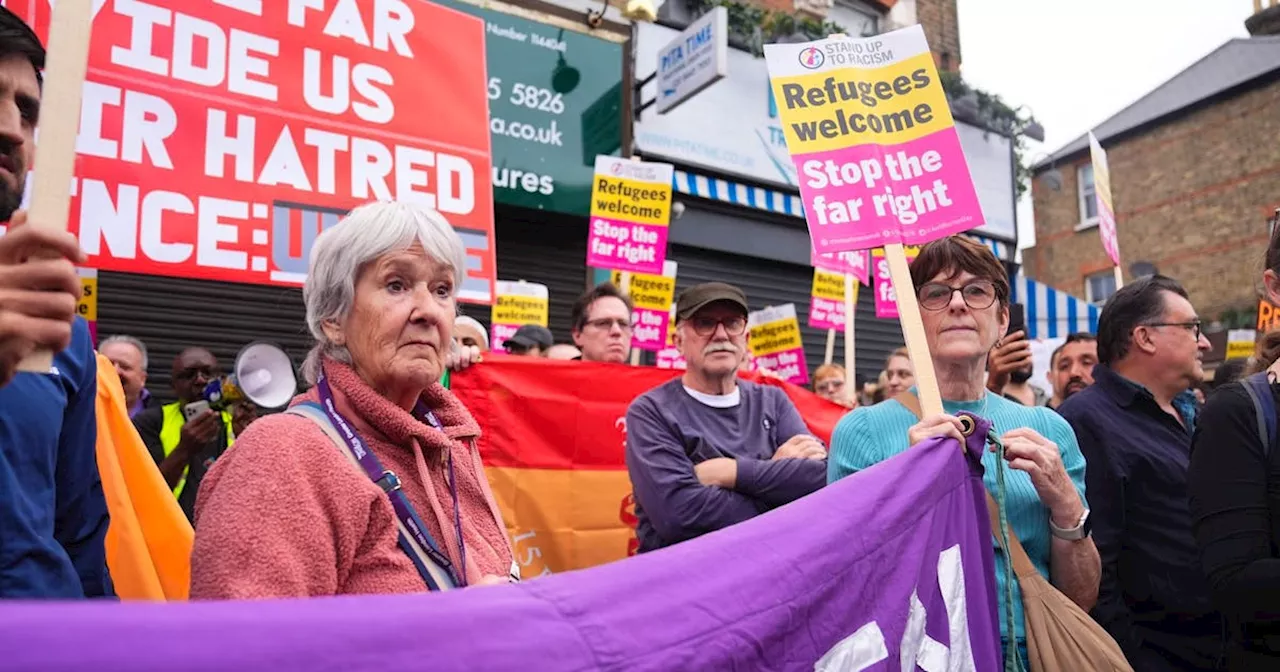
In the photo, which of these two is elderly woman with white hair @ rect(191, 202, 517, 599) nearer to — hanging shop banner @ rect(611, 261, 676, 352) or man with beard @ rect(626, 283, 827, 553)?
man with beard @ rect(626, 283, 827, 553)

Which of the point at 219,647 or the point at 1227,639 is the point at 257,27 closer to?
the point at 219,647

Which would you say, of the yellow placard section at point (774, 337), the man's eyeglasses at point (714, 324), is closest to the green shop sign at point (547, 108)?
the yellow placard section at point (774, 337)

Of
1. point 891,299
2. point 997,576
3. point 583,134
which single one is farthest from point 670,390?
point 583,134

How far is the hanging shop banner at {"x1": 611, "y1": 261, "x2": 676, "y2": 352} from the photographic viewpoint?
23.9ft

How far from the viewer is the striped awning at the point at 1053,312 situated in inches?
511

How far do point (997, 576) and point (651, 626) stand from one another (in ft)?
4.46


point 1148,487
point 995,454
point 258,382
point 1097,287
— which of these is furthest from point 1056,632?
point 1097,287

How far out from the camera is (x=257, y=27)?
3.57m

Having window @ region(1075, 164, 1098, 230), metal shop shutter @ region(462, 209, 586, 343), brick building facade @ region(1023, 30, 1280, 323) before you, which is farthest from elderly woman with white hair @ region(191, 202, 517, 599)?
window @ region(1075, 164, 1098, 230)

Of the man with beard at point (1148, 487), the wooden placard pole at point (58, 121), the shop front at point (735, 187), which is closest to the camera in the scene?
the wooden placard pole at point (58, 121)

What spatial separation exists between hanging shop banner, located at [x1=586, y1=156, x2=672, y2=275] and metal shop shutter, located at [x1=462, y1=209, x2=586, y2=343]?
130 inches

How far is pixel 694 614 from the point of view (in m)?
1.29

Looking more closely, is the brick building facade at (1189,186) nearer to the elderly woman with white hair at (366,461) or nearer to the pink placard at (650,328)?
the pink placard at (650,328)

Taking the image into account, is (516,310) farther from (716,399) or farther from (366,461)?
(366,461)
